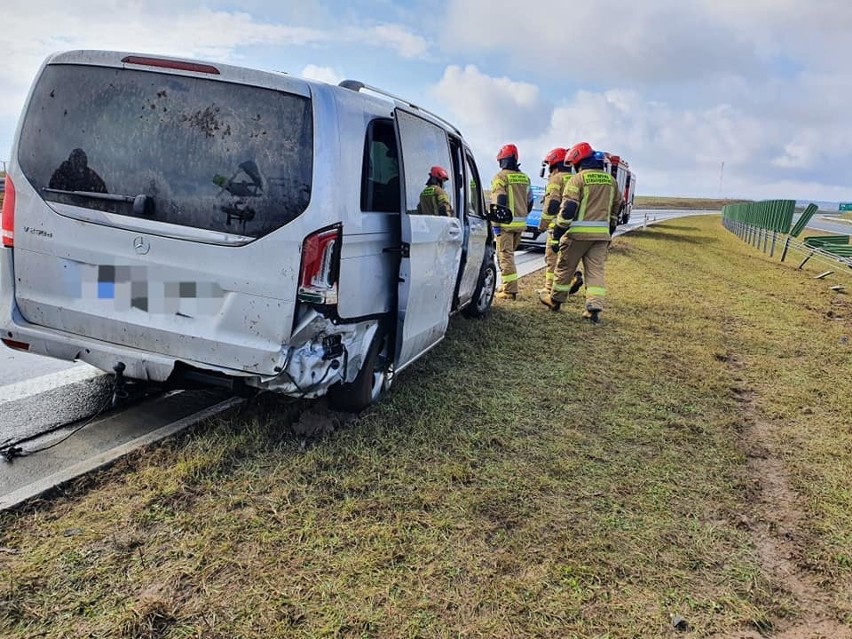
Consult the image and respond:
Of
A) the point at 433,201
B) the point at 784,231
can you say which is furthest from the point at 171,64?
the point at 784,231

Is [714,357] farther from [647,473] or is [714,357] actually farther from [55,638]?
[55,638]

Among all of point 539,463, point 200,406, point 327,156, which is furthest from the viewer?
point 200,406

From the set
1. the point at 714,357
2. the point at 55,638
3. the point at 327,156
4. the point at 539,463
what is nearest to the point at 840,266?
the point at 714,357

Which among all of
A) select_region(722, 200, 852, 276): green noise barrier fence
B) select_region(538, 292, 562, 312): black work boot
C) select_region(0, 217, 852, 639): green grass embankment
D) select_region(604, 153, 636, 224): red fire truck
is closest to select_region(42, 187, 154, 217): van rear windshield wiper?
select_region(0, 217, 852, 639): green grass embankment

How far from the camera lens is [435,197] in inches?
174

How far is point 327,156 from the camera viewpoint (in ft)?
10.1

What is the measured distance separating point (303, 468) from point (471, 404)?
1.51 meters

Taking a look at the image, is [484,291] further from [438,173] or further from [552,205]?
[438,173]

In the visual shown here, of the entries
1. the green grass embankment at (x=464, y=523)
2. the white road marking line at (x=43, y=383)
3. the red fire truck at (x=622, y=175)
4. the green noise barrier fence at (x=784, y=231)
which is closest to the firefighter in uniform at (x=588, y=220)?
the green grass embankment at (x=464, y=523)

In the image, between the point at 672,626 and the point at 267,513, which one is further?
the point at 267,513

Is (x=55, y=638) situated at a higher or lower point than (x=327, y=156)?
lower

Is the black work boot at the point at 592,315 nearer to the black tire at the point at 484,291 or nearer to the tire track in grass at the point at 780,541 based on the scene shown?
the black tire at the point at 484,291

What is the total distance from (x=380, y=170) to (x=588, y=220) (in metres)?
4.29

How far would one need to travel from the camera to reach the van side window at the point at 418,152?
3828 mm
